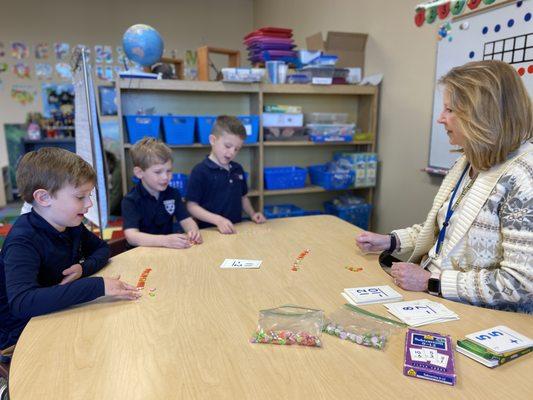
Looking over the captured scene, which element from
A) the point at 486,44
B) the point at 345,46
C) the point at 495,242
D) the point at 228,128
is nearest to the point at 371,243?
the point at 495,242

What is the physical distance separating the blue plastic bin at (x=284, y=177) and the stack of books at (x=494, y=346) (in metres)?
2.25

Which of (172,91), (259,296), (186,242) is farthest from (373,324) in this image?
(172,91)

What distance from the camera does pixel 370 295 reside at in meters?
1.18

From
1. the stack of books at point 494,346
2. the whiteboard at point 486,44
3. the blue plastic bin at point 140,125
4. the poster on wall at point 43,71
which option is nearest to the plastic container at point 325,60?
the whiteboard at point 486,44

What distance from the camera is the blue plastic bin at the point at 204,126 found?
2811 mm

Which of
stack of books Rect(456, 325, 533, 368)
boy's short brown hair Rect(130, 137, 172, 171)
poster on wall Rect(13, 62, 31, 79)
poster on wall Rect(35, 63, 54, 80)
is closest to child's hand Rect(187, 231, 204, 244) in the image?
boy's short brown hair Rect(130, 137, 172, 171)

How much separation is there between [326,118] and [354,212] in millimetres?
837

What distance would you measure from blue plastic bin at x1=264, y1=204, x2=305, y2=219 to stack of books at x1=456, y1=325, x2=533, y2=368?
2.30m

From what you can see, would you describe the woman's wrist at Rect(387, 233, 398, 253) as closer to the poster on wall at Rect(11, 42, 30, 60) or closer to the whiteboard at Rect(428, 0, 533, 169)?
the whiteboard at Rect(428, 0, 533, 169)

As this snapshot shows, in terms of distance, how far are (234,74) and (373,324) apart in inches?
86.7

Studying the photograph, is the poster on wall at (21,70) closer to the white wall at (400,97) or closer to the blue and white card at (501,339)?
the white wall at (400,97)

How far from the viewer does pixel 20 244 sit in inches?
44.4

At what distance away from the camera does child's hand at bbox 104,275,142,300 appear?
44.4 inches

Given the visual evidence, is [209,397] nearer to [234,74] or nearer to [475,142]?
[475,142]
